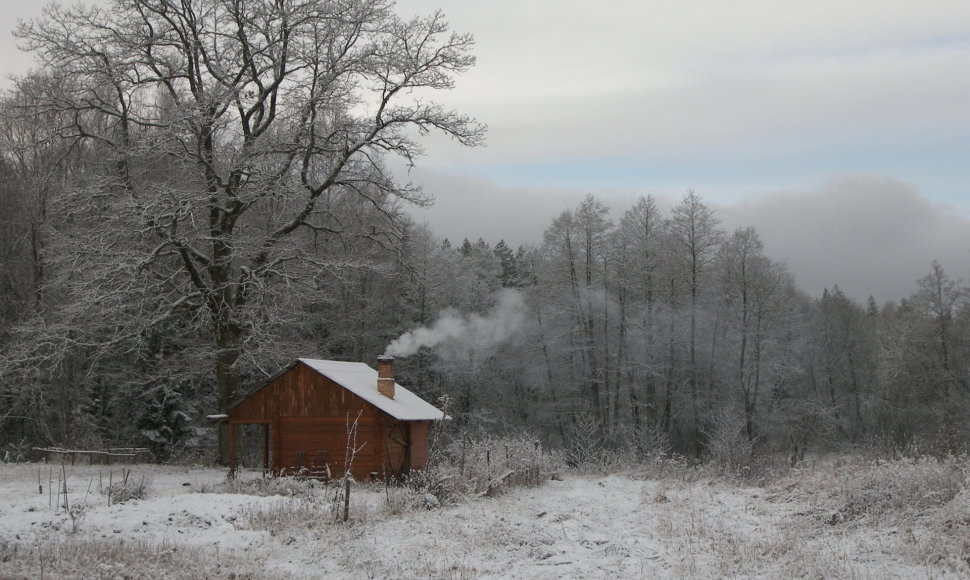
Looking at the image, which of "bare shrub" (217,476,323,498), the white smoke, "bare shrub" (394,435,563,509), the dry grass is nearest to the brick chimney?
"bare shrub" (394,435,563,509)

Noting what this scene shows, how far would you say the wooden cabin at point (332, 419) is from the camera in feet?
71.8

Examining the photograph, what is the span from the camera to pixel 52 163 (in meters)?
31.0

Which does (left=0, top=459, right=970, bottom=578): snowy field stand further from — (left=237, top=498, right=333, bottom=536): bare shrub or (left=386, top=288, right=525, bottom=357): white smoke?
(left=386, top=288, right=525, bottom=357): white smoke

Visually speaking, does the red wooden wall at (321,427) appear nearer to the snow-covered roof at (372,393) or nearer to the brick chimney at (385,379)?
the snow-covered roof at (372,393)

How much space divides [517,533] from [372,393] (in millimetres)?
9605

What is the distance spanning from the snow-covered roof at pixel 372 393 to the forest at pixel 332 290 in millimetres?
2022

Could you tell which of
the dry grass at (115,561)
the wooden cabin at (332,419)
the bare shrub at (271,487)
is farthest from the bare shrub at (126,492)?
the wooden cabin at (332,419)

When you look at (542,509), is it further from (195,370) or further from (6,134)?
(6,134)

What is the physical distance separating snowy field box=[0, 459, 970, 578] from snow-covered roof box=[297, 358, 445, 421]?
3.70 meters

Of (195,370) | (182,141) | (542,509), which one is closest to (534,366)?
(195,370)

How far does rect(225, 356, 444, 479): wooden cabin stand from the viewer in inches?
862

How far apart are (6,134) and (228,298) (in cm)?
1161

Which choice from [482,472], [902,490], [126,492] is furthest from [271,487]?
[902,490]

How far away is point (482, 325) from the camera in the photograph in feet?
135
